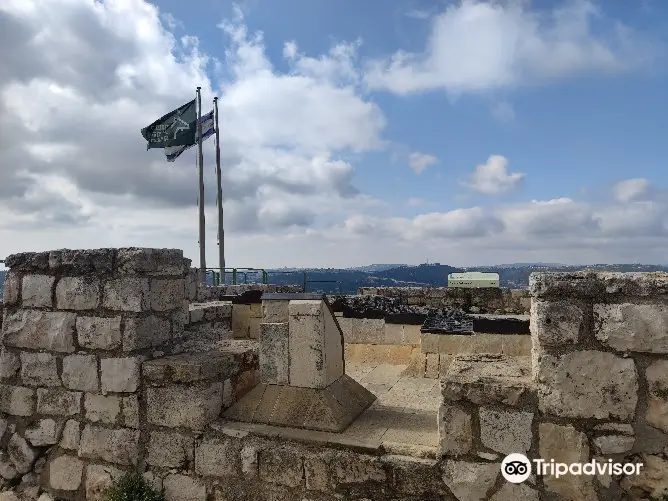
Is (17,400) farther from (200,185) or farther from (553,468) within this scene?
(200,185)

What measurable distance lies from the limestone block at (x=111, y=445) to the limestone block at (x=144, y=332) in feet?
2.15

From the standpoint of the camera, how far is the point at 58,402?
4047mm

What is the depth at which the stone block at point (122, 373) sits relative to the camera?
3.80 m

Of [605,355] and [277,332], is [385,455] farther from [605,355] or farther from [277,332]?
[605,355]

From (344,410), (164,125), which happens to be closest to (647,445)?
(344,410)

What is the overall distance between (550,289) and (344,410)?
1.67m

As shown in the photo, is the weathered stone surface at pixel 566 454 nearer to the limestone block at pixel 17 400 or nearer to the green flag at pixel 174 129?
the limestone block at pixel 17 400

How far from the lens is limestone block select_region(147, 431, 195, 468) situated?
370cm

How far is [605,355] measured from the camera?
273 cm

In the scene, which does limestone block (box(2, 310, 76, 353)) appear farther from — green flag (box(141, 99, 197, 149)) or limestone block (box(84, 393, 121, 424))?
green flag (box(141, 99, 197, 149))

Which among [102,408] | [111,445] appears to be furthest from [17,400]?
[111,445]

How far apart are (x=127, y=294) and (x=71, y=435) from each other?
1.27 m

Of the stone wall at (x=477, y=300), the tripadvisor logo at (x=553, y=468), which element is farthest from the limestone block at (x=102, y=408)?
the stone wall at (x=477, y=300)

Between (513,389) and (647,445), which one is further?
(513,389)
